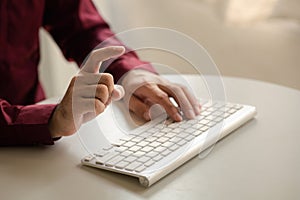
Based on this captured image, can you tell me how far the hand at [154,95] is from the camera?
954 millimetres

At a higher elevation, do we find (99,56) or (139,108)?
(99,56)

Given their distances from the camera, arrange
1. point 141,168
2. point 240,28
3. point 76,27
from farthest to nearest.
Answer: point 240,28
point 76,27
point 141,168

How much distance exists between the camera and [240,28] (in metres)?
1.81

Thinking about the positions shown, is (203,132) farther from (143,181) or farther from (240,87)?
(240,87)

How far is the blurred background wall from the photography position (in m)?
1.72

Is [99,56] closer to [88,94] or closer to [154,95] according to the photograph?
[88,94]

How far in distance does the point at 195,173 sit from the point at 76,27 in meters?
0.64

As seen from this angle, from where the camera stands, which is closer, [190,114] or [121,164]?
[121,164]

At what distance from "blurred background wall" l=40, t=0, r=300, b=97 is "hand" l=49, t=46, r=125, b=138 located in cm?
78

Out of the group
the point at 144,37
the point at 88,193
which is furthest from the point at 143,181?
the point at 144,37

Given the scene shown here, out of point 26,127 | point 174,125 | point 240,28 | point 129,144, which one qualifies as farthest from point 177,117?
point 240,28

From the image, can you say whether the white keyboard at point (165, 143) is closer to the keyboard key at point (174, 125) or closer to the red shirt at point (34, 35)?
the keyboard key at point (174, 125)

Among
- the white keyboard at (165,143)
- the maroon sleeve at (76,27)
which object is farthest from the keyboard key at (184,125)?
the maroon sleeve at (76,27)

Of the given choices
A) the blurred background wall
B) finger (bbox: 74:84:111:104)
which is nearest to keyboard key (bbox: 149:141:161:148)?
finger (bbox: 74:84:111:104)
